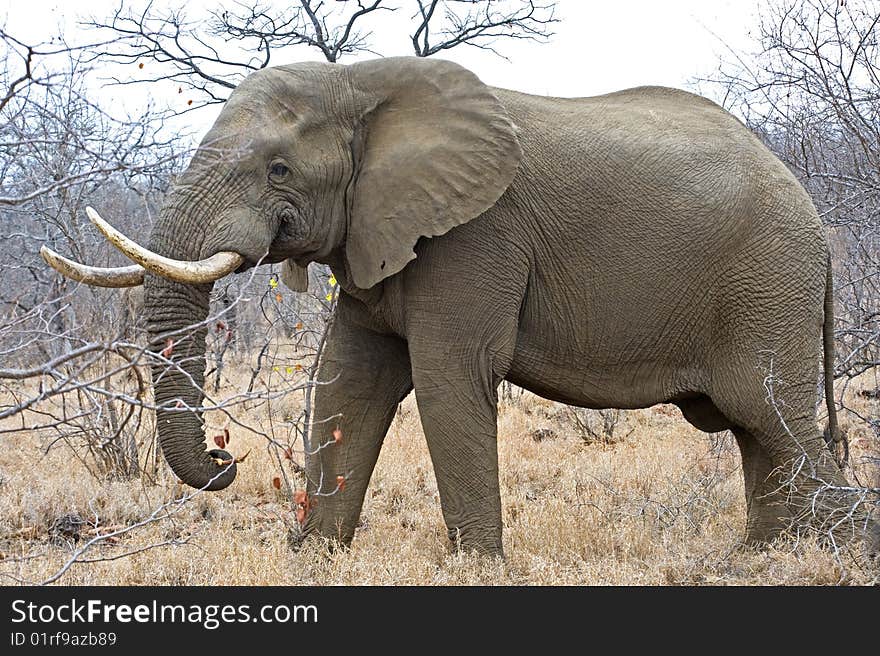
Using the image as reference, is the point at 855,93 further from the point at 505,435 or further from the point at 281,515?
the point at 281,515

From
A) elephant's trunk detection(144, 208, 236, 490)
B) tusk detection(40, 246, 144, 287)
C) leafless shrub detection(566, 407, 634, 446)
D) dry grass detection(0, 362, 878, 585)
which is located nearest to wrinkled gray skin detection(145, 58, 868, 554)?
elephant's trunk detection(144, 208, 236, 490)

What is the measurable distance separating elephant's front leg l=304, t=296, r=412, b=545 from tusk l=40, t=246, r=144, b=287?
1192mm

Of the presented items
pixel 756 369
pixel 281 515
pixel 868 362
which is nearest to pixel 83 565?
pixel 281 515

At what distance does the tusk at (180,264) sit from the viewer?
4.45 metres

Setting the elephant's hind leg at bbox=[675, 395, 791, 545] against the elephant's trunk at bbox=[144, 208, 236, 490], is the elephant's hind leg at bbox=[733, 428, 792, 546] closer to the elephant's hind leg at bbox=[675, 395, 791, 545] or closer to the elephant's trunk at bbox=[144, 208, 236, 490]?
the elephant's hind leg at bbox=[675, 395, 791, 545]

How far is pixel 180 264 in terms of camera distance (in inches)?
180

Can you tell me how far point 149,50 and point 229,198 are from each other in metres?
5.00

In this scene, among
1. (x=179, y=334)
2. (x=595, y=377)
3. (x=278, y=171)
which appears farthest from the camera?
(x=595, y=377)

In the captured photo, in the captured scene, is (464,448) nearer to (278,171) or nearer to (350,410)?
(350,410)

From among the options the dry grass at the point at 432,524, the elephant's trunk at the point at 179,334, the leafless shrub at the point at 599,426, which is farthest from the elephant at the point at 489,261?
the leafless shrub at the point at 599,426

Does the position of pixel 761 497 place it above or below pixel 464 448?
below

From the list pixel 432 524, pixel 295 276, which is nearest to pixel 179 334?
pixel 295 276

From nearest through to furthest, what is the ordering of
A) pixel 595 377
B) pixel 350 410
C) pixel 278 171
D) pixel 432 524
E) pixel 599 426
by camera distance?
pixel 278 171 < pixel 595 377 < pixel 350 410 < pixel 432 524 < pixel 599 426

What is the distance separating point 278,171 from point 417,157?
2.13 ft
